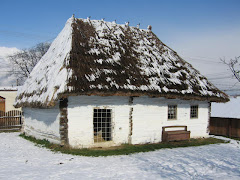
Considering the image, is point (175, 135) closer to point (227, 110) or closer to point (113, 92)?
point (113, 92)

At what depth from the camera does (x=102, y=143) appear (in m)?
12.2

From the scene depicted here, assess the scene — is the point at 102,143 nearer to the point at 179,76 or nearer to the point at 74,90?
the point at 74,90

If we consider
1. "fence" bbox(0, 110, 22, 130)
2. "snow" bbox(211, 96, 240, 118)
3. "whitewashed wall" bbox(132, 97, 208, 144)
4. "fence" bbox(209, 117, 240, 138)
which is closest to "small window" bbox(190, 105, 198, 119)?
"whitewashed wall" bbox(132, 97, 208, 144)

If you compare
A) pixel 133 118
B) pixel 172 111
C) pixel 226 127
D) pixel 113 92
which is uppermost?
pixel 113 92

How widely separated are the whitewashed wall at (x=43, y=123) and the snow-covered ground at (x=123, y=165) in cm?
117

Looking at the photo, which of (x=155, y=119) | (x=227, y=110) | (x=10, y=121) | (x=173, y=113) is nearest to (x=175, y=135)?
(x=173, y=113)

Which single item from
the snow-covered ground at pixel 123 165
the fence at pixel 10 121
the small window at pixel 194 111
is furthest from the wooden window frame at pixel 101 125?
the fence at pixel 10 121

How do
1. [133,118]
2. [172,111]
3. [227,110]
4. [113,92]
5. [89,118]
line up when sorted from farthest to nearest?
1. [227,110]
2. [172,111]
3. [133,118]
4. [89,118]
5. [113,92]

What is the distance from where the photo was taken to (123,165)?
8820 millimetres

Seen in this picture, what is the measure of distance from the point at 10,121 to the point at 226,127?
1715 cm

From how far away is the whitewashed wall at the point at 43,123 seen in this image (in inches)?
478

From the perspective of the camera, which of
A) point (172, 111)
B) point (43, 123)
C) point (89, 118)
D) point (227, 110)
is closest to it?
point (89, 118)

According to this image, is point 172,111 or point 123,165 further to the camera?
point 172,111

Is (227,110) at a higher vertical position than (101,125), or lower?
lower
